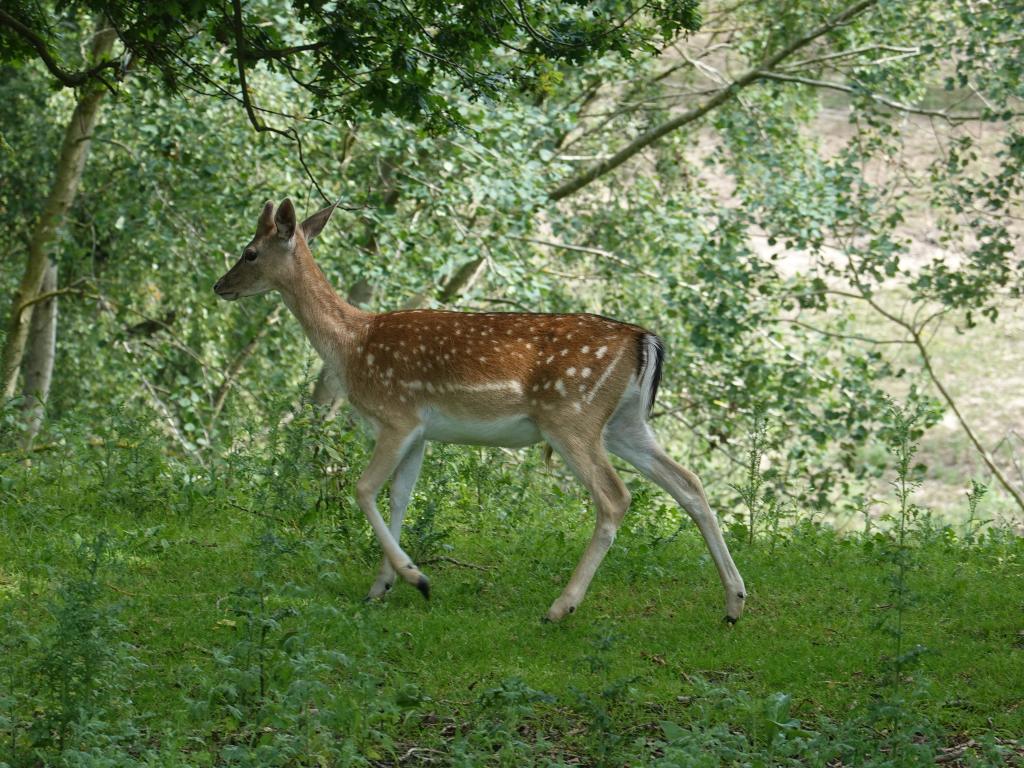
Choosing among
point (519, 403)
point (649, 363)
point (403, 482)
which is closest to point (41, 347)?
point (403, 482)

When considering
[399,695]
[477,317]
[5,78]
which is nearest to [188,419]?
[5,78]

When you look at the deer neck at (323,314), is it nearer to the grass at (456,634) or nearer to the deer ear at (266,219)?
the deer ear at (266,219)

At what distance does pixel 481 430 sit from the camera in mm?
7141

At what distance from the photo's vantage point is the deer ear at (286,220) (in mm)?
8047

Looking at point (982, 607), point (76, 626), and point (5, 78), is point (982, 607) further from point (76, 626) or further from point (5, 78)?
point (5, 78)

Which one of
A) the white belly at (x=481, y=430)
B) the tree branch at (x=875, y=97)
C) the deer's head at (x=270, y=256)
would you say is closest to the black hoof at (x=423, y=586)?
the white belly at (x=481, y=430)

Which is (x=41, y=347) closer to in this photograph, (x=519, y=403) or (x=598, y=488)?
(x=519, y=403)

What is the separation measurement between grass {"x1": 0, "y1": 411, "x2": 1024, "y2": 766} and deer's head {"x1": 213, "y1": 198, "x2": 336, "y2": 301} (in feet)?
3.21

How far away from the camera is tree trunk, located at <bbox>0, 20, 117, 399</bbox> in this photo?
1339cm

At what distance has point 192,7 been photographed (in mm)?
5773

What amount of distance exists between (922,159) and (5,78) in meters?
19.1

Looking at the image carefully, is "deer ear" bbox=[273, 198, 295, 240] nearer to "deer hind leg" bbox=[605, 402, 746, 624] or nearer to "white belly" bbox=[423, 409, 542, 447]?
"white belly" bbox=[423, 409, 542, 447]

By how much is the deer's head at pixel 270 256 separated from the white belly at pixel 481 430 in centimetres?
142

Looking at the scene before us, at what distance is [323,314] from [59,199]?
Result: 23.0ft
